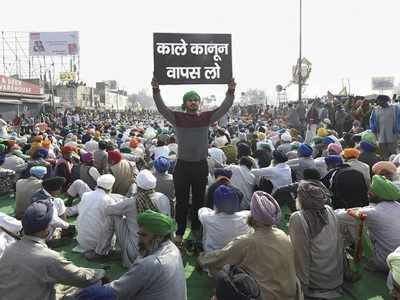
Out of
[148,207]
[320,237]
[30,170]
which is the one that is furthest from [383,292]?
[30,170]

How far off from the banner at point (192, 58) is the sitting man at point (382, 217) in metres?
2.12

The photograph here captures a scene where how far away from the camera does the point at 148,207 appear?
14.2 feet

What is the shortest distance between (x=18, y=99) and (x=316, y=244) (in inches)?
1195

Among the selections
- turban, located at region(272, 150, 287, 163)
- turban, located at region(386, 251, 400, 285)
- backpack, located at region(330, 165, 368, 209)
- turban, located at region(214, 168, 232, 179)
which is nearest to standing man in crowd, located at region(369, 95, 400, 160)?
turban, located at region(272, 150, 287, 163)

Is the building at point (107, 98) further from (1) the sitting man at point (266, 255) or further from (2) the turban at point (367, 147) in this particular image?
(1) the sitting man at point (266, 255)

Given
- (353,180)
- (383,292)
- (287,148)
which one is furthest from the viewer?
(287,148)

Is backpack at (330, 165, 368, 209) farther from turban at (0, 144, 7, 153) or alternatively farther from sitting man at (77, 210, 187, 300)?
turban at (0, 144, 7, 153)

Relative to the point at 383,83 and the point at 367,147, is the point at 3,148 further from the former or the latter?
the point at 383,83

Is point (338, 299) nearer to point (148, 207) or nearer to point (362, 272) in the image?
point (362, 272)

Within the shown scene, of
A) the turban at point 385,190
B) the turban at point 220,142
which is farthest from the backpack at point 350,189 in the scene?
the turban at point 220,142

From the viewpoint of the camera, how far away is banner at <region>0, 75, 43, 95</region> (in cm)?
2805

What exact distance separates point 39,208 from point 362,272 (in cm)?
327

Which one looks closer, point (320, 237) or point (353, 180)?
point (320, 237)

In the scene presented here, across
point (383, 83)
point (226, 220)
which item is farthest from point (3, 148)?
point (383, 83)
